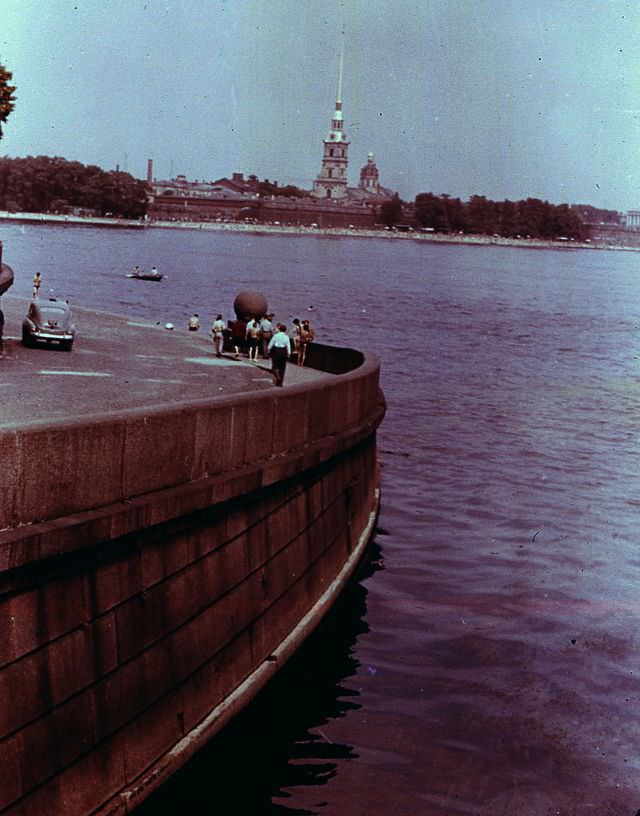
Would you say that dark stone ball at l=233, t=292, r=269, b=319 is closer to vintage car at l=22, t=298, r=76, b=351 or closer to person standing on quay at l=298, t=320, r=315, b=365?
person standing on quay at l=298, t=320, r=315, b=365

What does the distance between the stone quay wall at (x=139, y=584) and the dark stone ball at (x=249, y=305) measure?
16.9 meters

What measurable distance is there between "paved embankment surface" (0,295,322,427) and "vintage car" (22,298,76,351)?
0.24 metres

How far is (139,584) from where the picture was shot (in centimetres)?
1199

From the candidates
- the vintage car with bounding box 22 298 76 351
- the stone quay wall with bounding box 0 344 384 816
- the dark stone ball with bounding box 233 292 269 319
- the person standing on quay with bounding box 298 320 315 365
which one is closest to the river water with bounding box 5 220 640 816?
the stone quay wall with bounding box 0 344 384 816

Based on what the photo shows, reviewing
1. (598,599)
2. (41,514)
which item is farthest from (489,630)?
(41,514)

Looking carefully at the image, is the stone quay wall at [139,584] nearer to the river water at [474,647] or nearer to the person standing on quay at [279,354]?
the river water at [474,647]

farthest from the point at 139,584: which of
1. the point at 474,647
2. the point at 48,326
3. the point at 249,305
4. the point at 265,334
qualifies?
the point at 249,305

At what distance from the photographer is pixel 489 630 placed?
2178 centimetres

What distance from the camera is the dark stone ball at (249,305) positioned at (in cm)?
3434

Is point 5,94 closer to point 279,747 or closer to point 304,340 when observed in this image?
point 304,340

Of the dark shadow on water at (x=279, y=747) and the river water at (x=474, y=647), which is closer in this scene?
the dark shadow on water at (x=279, y=747)

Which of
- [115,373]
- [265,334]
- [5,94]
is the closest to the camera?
[115,373]

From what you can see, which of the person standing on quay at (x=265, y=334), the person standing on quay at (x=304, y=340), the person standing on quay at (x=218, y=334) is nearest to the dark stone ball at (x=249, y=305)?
the person standing on quay at (x=265, y=334)

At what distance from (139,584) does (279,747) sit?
4.80 m
